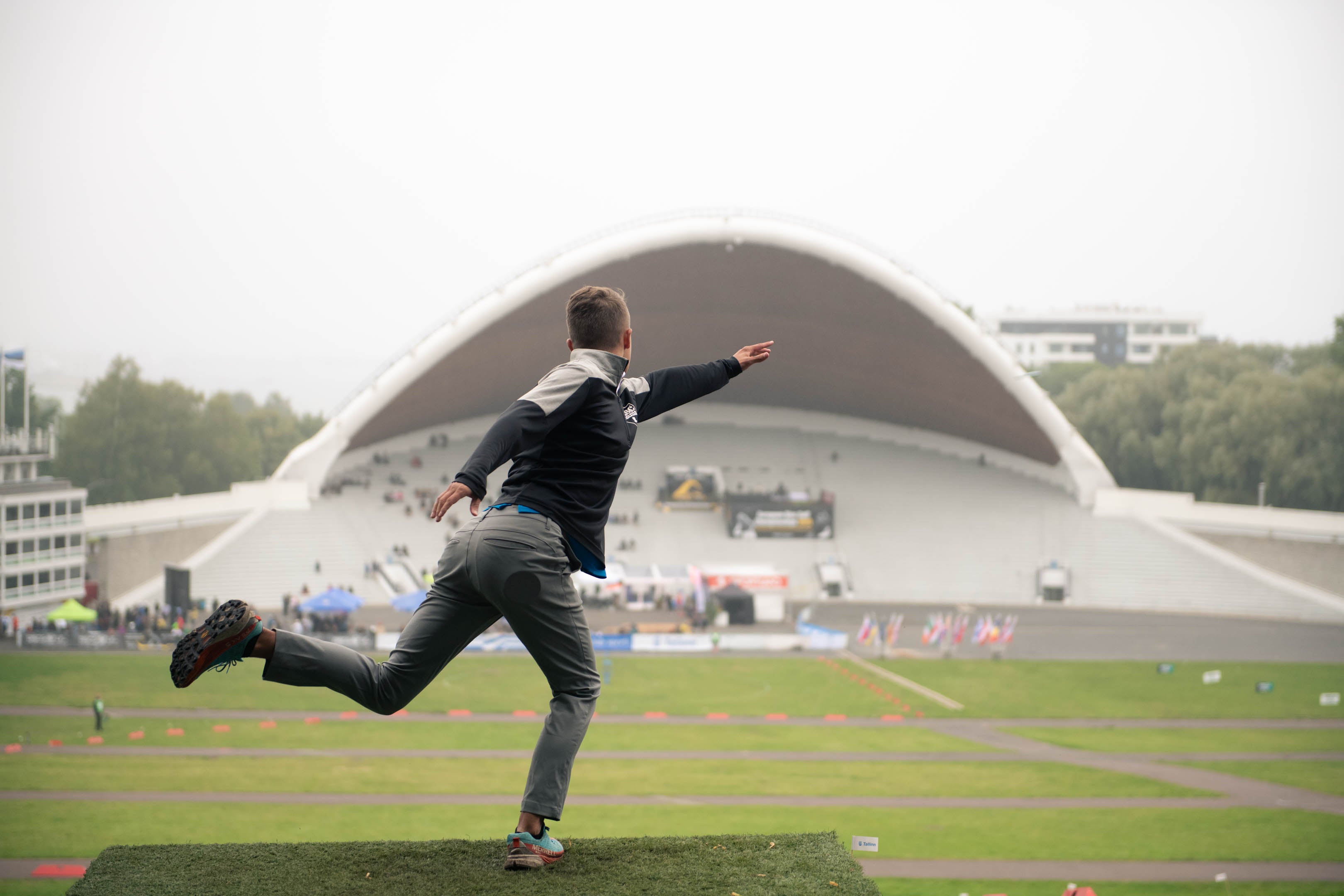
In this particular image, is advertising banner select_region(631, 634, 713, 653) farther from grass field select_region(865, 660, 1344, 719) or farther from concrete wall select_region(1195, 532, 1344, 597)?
concrete wall select_region(1195, 532, 1344, 597)

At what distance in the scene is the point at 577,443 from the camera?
4.81 metres

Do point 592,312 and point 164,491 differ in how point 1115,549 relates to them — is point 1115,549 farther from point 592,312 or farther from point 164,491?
point 164,491

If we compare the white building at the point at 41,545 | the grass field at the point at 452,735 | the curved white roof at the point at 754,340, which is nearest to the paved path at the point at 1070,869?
the grass field at the point at 452,735

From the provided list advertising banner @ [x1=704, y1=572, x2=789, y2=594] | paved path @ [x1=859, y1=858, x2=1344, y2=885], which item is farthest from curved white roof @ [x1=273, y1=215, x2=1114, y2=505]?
paved path @ [x1=859, y1=858, x2=1344, y2=885]

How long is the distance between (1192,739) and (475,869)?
2375 cm

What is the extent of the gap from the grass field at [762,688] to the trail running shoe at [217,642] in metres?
22.6

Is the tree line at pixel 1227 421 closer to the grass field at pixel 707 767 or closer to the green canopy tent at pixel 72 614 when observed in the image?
the grass field at pixel 707 767

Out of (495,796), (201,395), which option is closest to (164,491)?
(201,395)

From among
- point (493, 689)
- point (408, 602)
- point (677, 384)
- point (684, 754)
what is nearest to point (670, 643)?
point (493, 689)

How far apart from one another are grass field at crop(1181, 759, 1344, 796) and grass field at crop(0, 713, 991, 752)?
4.84m

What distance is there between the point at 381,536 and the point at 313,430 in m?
47.1

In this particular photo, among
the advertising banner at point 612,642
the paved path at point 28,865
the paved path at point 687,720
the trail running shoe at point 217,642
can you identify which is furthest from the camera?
the advertising banner at point 612,642

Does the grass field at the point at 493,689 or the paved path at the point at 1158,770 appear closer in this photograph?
the paved path at the point at 1158,770

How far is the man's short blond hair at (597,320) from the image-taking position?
505 cm
